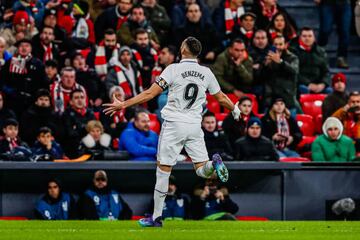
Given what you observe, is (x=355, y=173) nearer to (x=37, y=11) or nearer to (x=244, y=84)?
(x=244, y=84)

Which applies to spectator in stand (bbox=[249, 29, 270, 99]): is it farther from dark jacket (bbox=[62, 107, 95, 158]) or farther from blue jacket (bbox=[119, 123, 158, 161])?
dark jacket (bbox=[62, 107, 95, 158])

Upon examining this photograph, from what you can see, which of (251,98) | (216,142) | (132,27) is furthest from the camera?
(132,27)

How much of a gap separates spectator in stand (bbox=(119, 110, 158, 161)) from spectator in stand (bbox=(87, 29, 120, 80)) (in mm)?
2193

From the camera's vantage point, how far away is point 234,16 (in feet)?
79.0

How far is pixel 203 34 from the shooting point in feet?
76.1

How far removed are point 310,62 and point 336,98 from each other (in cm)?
146

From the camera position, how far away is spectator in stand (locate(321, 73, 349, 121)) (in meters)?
22.0

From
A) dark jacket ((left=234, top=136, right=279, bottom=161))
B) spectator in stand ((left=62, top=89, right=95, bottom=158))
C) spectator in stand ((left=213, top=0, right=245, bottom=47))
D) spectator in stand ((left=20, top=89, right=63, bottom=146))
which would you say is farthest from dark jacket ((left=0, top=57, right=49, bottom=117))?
spectator in stand ((left=213, top=0, right=245, bottom=47))

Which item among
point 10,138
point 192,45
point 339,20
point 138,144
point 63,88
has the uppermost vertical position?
point 339,20

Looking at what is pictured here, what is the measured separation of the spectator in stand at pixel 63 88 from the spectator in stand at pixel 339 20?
5654 millimetres

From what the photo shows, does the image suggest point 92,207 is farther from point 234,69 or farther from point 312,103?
point 312,103

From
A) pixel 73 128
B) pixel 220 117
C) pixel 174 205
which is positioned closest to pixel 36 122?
pixel 73 128

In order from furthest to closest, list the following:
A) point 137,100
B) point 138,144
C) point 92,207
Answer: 1. point 138,144
2. point 92,207
3. point 137,100

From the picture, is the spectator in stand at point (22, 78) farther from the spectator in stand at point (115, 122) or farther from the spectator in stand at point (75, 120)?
the spectator in stand at point (115, 122)
